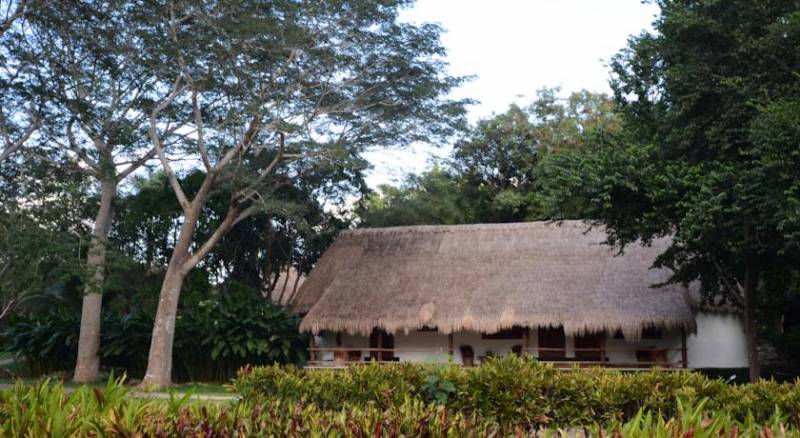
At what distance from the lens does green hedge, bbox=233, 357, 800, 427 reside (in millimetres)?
7855

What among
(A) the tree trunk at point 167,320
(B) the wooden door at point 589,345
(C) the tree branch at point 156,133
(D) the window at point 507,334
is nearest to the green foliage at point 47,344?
(A) the tree trunk at point 167,320

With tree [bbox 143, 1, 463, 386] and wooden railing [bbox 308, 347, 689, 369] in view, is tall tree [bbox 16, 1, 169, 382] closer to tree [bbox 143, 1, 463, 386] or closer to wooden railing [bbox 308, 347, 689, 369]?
tree [bbox 143, 1, 463, 386]

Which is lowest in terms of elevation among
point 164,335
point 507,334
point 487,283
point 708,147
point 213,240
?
point 164,335

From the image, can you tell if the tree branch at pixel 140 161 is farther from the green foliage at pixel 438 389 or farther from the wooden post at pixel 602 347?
the green foliage at pixel 438 389

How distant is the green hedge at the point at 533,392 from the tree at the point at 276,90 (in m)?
10.5

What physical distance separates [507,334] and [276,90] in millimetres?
8566

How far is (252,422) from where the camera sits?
157 inches

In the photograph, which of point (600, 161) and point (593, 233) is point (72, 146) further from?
point (593, 233)

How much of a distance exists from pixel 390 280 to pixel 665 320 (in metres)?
7.27

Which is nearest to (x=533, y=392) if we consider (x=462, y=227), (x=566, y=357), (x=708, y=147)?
(x=708, y=147)

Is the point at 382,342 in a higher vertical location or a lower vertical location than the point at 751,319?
lower

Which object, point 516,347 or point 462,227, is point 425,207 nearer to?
point 462,227

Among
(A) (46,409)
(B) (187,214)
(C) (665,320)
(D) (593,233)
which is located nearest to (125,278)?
(B) (187,214)

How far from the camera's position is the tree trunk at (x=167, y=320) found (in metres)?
18.5
